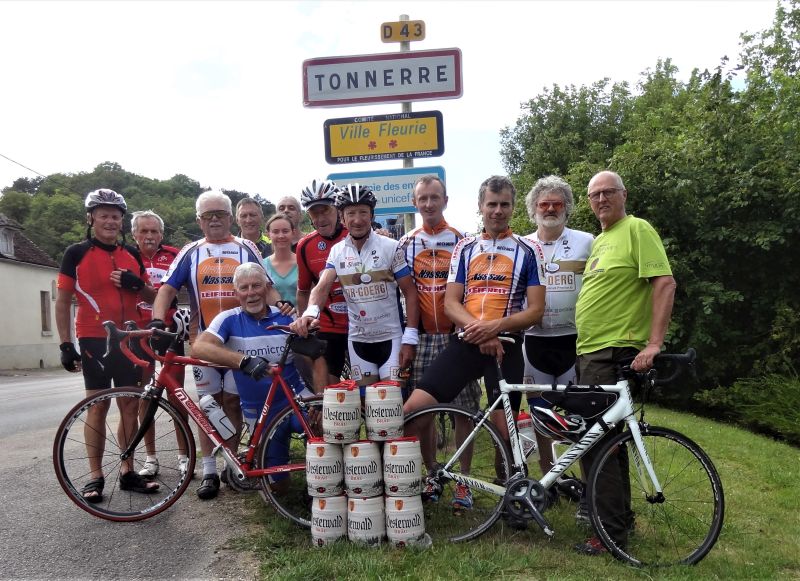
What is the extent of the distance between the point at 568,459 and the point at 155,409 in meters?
2.73

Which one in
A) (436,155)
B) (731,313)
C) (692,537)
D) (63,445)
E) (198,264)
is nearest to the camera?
(692,537)

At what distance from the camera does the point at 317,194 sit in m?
4.88

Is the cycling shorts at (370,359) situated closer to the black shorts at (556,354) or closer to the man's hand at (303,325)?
the man's hand at (303,325)

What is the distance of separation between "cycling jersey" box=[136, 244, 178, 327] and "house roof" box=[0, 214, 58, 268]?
103ft

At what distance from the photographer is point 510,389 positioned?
384cm

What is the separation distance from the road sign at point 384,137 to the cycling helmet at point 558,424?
3941 mm

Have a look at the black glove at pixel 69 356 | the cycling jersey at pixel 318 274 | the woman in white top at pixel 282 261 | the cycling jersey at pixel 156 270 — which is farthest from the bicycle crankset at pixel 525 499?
the black glove at pixel 69 356

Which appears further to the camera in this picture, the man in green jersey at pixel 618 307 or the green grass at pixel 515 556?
the man in green jersey at pixel 618 307

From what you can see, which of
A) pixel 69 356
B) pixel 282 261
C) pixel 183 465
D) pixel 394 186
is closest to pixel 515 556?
pixel 183 465

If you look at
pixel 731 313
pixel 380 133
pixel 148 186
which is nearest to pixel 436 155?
pixel 380 133

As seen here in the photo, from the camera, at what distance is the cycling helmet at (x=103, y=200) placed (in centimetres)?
477

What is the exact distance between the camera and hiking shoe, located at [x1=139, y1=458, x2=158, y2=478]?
15.5ft

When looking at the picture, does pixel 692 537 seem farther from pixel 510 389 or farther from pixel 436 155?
pixel 436 155

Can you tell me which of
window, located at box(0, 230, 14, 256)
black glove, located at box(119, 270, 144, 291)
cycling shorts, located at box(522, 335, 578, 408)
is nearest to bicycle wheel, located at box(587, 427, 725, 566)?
cycling shorts, located at box(522, 335, 578, 408)
